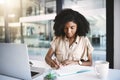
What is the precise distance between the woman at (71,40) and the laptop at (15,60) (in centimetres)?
66

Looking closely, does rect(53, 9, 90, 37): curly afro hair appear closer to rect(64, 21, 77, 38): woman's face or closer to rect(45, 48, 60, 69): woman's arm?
rect(64, 21, 77, 38): woman's face

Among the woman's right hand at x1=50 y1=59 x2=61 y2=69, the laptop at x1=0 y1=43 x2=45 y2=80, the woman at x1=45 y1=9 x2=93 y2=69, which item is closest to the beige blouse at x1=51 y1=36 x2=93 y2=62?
the woman at x1=45 y1=9 x2=93 y2=69

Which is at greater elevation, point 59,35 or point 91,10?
point 91,10

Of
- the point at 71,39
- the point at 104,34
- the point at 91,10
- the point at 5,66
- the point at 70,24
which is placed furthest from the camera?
the point at 91,10

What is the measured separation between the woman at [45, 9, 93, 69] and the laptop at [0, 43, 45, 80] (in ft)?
2.15

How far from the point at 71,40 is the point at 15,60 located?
964mm

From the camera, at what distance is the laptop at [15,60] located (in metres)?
1.18

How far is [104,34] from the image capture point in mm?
3021

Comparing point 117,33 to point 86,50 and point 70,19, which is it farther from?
point 70,19

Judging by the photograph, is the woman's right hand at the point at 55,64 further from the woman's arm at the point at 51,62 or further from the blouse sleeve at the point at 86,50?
the blouse sleeve at the point at 86,50

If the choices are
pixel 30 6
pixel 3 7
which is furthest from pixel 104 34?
pixel 3 7

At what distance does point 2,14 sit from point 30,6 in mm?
859

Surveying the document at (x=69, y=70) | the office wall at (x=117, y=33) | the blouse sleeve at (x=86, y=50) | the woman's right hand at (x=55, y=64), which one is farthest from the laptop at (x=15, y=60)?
the office wall at (x=117, y=33)

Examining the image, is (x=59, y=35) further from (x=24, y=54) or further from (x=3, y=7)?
(x=3, y=7)
